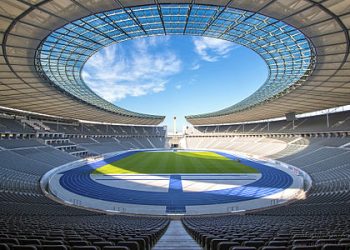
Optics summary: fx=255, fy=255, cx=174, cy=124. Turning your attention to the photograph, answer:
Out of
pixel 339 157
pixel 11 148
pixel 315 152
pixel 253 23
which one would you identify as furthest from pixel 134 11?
pixel 315 152

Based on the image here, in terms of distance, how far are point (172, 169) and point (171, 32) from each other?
24687 millimetres

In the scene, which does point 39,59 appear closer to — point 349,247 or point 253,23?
point 253,23

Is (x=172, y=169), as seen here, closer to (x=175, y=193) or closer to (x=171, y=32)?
(x=175, y=193)

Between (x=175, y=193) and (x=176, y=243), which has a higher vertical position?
(x=176, y=243)

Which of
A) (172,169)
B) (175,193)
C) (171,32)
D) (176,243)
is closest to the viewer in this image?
(176,243)

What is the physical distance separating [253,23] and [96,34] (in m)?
13.1

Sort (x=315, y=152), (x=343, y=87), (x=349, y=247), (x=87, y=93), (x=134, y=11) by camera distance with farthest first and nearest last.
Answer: (x=315, y=152) < (x=87, y=93) < (x=343, y=87) < (x=134, y=11) < (x=349, y=247)

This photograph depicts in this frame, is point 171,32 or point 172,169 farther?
point 172,169

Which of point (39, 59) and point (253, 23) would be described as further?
point (39, 59)

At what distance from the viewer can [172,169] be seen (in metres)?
42.7

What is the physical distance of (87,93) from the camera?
4056 centimetres

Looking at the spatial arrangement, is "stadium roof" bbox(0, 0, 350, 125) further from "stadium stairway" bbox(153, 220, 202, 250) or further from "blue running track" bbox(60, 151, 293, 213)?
"stadium stairway" bbox(153, 220, 202, 250)

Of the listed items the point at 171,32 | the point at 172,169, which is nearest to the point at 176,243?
the point at 171,32

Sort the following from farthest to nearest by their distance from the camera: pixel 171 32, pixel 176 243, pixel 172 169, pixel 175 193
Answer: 1. pixel 172 169
2. pixel 175 193
3. pixel 171 32
4. pixel 176 243
